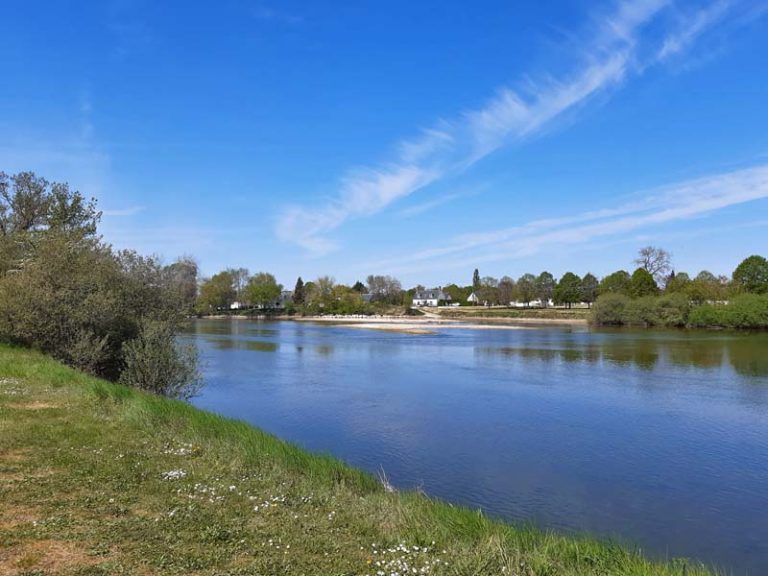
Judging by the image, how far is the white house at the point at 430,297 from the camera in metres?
156

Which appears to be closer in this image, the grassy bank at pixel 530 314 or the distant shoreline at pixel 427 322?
the distant shoreline at pixel 427 322

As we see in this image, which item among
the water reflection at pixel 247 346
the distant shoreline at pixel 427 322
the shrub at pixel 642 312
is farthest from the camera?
Result: the distant shoreline at pixel 427 322

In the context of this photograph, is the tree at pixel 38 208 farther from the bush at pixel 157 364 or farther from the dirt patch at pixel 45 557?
the dirt patch at pixel 45 557

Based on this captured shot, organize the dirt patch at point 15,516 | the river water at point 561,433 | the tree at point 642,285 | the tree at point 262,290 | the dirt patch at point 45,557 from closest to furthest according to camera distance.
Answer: the dirt patch at point 45,557 < the dirt patch at point 15,516 < the river water at point 561,433 < the tree at point 642,285 < the tree at point 262,290

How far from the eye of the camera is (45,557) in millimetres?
4453

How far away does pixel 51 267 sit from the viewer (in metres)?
18.9

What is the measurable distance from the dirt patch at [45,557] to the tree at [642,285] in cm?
8866

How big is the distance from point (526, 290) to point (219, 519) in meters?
123

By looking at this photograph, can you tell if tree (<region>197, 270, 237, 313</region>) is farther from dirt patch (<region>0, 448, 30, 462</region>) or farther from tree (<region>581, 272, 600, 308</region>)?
dirt patch (<region>0, 448, 30, 462</region>)

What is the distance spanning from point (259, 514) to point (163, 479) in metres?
1.63

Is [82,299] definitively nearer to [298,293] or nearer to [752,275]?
[752,275]

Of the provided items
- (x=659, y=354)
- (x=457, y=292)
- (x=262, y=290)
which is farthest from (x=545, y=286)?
(x=659, y=354)

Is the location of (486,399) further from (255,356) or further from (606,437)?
(255,356)

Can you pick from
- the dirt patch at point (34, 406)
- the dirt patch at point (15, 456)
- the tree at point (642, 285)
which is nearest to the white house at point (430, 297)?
the tree at point (642, 285)
